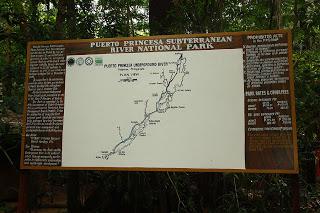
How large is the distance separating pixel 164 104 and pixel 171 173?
4.86ft

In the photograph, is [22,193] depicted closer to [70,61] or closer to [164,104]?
[70,61]

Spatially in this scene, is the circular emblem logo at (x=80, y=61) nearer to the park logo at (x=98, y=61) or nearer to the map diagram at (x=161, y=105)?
the park logo at (x=98, y=61)

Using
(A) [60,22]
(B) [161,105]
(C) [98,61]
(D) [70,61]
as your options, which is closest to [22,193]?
(D) [70,61]

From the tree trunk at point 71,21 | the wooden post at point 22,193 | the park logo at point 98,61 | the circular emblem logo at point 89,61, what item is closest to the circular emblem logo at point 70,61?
the circular emblem logo at point 89,61

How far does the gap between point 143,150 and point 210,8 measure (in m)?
2.46

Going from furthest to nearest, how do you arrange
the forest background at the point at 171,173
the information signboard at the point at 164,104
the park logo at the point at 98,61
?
the forest background at the point at 171,173
the park logo at the point at 98,61
the information signboard at the point at 164,104

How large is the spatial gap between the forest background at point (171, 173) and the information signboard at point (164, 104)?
A: 108cm

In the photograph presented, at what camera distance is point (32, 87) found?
4.62m

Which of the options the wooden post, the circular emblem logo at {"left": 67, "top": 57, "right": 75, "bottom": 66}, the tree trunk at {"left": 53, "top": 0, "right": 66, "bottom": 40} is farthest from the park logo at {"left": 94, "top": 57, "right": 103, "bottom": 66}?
the wooden post

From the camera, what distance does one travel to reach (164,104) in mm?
4270

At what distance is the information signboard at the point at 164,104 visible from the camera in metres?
4.05

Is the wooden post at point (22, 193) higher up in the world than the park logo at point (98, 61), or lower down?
lower down

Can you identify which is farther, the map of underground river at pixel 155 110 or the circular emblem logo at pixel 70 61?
the circular emblem logo at pixel 70 61

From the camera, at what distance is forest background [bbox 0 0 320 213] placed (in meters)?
5.21
